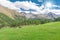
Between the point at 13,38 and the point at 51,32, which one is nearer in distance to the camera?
the point at 13,38

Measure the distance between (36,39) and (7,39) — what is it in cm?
608

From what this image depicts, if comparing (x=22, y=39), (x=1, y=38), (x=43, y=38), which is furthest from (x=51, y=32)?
(x=1, y=38)

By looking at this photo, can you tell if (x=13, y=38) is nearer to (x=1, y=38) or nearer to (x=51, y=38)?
(x=1, y=38)

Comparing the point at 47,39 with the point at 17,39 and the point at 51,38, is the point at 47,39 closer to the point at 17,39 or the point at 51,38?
the point at 51,38

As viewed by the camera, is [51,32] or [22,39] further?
[51,32]

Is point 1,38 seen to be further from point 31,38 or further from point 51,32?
point 51,32

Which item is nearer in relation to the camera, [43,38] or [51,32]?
[43,38]

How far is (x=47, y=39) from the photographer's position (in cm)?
3422

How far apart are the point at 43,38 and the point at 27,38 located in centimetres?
344

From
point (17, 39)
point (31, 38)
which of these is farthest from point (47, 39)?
point (17, 39)

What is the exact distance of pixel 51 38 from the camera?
34594 millimetres

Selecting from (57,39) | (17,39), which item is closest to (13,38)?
(17,39)

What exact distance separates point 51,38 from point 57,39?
1.48 meters

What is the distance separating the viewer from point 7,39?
3456 cm
